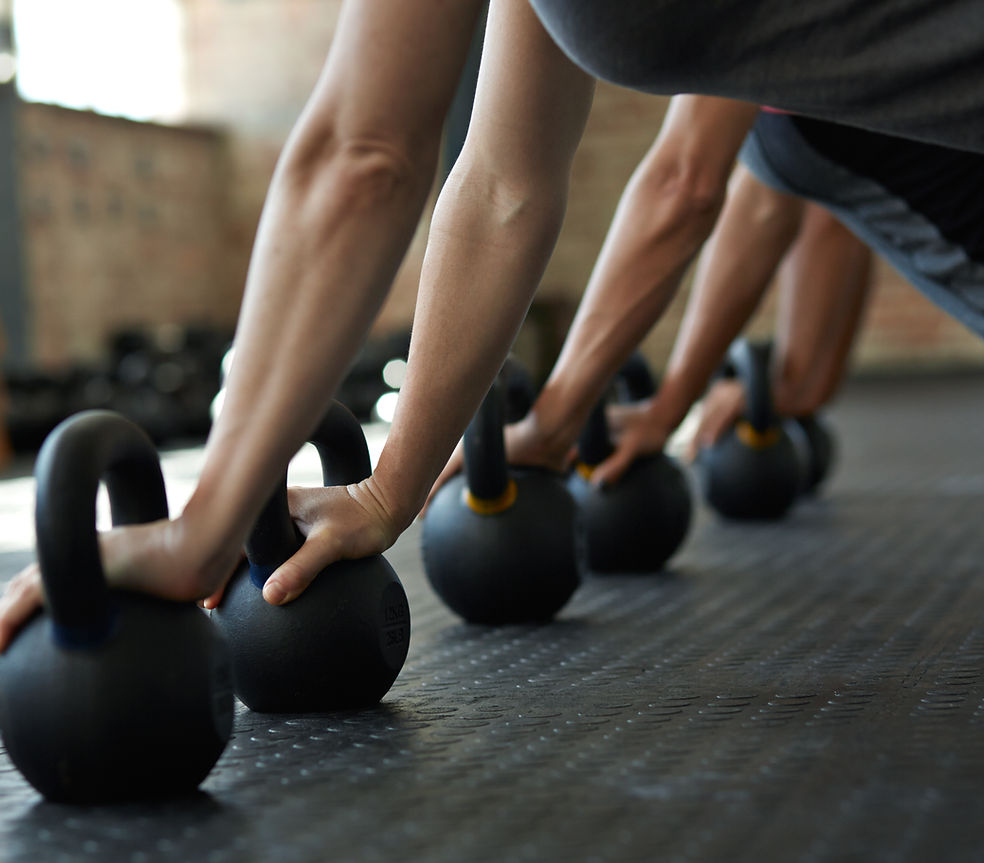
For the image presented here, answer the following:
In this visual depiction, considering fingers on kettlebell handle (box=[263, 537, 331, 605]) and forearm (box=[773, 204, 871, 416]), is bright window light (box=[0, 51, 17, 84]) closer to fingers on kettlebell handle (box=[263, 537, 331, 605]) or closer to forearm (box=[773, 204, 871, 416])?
forearm (box=[773, 204, 871, 416])

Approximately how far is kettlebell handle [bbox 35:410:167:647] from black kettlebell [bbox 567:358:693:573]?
3.31 feet

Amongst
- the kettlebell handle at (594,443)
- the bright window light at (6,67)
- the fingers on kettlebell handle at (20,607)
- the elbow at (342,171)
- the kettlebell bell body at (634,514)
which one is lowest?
the kettlebell bell body at (634,514)

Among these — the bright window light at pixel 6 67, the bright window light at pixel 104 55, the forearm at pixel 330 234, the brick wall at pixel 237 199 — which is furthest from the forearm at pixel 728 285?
the brick wall at pixel 237 199

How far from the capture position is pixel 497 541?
4.57 feet

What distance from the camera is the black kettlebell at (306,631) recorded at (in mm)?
1021

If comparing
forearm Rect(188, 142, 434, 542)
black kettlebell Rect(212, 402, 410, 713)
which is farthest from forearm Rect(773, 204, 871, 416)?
forearm Rect(188, 142, 434, 542)

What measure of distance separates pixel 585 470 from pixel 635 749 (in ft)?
2.94

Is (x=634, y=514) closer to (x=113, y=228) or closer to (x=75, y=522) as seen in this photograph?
(x=75, y=522)

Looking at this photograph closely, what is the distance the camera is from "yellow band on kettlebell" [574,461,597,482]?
1.78 meters

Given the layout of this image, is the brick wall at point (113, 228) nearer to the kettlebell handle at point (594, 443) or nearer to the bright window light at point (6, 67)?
the bright window light at point (6, 67)

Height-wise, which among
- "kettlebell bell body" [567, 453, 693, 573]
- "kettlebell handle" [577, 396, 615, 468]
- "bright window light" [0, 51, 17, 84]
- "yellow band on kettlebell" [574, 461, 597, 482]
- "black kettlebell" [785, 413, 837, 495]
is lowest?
"black kettlebell" [785, 413, 837, 495]

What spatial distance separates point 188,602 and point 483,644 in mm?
544

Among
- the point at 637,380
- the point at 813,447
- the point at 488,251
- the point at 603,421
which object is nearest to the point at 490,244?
the point at 488,251

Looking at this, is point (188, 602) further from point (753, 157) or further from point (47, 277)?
point (47, 277)
